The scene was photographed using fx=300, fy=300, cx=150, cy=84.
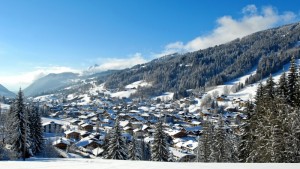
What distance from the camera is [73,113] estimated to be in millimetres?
162375

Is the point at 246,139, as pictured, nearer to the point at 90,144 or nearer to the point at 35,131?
the point at 35,131

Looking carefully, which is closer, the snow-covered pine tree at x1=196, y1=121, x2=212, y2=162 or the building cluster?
the snow-covered pine tree at x1=196, y1=121, x2=212, y2=162

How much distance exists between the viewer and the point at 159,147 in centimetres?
4125

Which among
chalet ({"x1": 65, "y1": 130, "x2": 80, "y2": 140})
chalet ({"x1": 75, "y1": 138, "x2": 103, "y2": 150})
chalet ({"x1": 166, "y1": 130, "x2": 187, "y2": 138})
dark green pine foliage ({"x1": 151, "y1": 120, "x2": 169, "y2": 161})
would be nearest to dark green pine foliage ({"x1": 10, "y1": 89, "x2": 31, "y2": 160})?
dark green pine foliage ({"x1": 151, "y1": 120, "x2": 169, "y2": 161})

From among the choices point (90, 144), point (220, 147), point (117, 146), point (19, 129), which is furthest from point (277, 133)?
point (90, 144)

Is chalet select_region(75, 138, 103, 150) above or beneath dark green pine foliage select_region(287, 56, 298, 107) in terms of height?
beneath

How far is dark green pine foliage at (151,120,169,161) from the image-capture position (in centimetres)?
4106

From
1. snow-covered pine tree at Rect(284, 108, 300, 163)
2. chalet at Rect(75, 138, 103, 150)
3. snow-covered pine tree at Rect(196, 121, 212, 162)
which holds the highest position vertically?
snow-covered pine tree at Rect(284, 108, 300, 163)

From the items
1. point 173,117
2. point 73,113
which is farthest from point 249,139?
point 73,113

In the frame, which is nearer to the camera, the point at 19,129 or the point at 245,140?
the point at 245,140

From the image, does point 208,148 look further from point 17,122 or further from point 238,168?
point 238,168

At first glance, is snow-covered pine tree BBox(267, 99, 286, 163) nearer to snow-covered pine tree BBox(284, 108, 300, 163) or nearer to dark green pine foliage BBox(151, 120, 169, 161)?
snow-covered pine tree BBox(284, 108, 300, 163)

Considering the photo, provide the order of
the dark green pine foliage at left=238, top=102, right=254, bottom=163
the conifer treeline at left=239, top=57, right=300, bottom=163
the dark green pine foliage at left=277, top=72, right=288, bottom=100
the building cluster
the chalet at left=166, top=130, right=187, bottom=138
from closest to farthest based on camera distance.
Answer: the conifer treeline at left=239, top=57, right=300, bottom=163 < the dark green pine foliage at left=277, top=72, right=288, bottom=100 < the dark green pine foliage at left=238, top=102, right=254, bottom=163 < the building cluster < the chalet at left=166, top=130, right=187, bottom=138

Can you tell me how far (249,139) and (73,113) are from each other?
13950 cm
